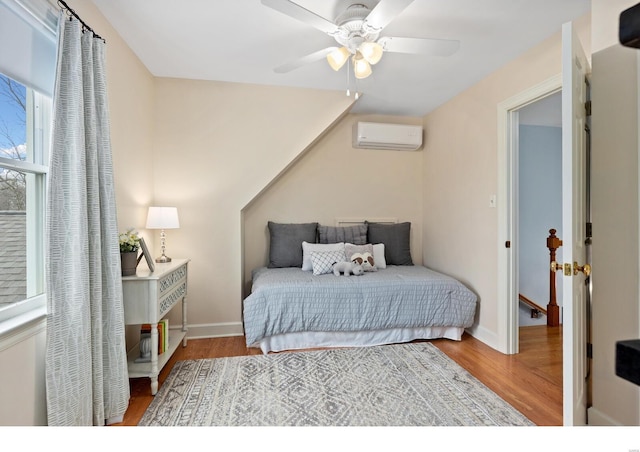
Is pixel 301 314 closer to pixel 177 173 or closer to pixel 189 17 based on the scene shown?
pixel 177 173

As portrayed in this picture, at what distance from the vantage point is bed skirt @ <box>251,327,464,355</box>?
2.64 meters

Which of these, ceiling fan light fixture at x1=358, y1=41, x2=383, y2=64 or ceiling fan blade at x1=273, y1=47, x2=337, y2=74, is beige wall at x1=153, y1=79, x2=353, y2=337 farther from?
ceiling fan light fixture at x1=358, y1=41, x2=383, y2=64

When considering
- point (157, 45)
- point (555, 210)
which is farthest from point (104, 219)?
point (555, 210)

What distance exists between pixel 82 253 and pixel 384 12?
Result: 1.88 metres

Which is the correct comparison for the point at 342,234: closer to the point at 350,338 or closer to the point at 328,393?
the point at 350,338

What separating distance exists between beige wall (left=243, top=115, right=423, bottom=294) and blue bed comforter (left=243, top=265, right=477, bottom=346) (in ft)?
2.84

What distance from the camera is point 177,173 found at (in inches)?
116

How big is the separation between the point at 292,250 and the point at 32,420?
236 cm

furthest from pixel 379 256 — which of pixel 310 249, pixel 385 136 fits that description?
pixel 385 136

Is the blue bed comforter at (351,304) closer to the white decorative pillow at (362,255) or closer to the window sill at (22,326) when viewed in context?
the white decorative pillow at (362,255)

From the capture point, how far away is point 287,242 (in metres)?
3.41

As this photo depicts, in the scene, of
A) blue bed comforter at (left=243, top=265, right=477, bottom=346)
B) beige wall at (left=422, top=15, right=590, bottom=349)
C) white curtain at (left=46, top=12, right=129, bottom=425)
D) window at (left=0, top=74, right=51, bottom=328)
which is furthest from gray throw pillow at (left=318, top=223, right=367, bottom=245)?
window at (left=0, top=74, right=51, bottom=328)

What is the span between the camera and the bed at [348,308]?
2572 mm

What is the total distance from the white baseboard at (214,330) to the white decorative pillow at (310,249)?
88 centimetres
